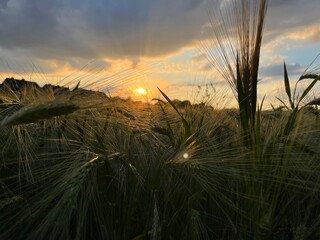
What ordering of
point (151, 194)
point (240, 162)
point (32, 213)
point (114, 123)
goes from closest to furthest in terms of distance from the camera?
point (32, 213) < point (151, 194) < point (240, 162) < point (114, 123)

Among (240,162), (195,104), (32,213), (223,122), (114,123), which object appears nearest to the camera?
(32,213)

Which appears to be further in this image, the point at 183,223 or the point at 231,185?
the point at 231,185

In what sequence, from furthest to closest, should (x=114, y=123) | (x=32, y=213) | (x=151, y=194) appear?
(x=114, y=123) → (x=151, y=194) → (x=32, y=213)

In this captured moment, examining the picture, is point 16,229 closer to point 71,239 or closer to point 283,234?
point 71,239

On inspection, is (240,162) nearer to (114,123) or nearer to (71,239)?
(114,123)

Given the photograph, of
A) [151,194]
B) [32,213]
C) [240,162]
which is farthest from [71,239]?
[240,162]

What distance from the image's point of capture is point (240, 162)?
88.9 inches

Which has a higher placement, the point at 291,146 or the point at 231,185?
the point at 291,146

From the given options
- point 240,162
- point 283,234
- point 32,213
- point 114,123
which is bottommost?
point 283,234

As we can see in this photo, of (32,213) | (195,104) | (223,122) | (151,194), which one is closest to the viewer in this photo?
(32,213)

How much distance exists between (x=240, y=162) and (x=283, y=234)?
0.40m

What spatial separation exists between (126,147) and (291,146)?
2.62ft

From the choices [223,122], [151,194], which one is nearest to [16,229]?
[151,194]

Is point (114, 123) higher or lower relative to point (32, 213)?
higher
